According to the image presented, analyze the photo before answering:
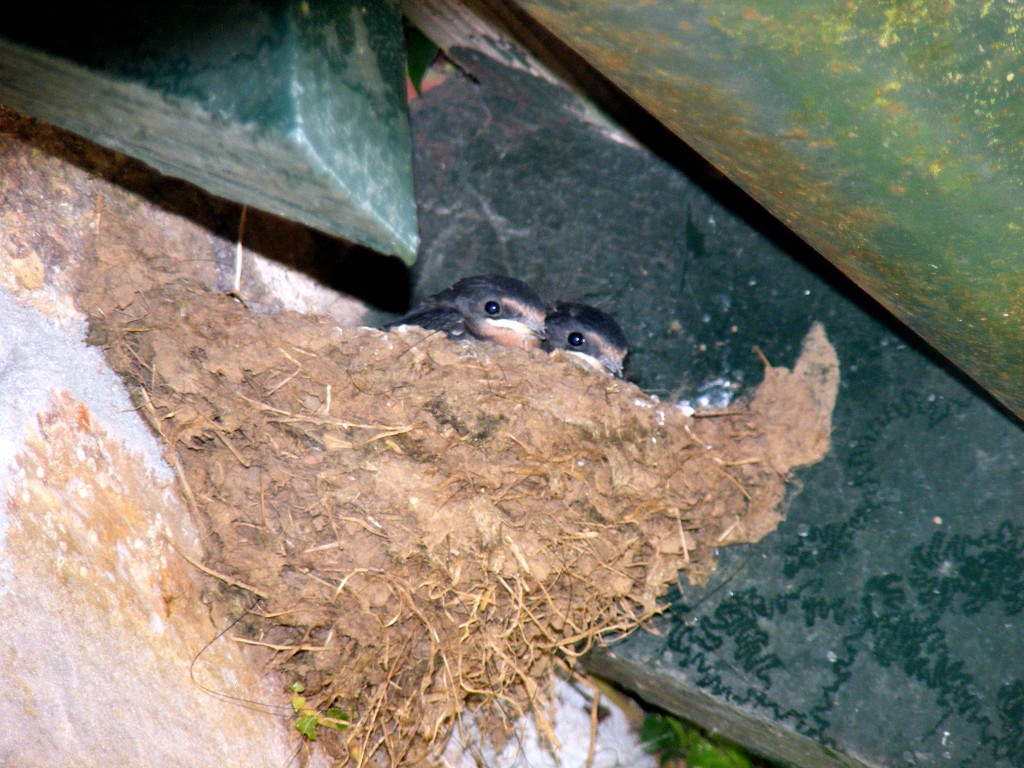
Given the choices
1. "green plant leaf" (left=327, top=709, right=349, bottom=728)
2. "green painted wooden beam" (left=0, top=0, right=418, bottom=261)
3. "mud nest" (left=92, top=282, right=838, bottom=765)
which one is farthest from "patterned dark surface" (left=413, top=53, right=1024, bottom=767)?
"green painted wooden beam" (left=0, top=0, right=418, bottom=261)

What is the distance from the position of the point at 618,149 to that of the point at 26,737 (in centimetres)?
270

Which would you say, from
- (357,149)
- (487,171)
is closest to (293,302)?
(487,171)

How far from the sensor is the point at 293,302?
3.73m

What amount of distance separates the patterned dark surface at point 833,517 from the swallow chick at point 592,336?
0.08 meters

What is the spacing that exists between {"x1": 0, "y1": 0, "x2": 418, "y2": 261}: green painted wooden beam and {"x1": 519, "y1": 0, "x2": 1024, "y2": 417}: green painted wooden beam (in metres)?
0.35

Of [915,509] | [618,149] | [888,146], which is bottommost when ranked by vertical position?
[915,509]

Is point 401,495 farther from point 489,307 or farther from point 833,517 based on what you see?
point 833,517

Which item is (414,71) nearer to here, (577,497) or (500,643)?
(577,497)

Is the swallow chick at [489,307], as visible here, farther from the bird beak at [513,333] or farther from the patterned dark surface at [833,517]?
the patterned dark surface at [833,517]

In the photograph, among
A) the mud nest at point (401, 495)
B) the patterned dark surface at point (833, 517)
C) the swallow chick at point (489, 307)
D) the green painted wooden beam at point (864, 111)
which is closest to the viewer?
the green painted wooden beam at point (864, 111)

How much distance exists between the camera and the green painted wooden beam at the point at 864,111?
1.89 meters

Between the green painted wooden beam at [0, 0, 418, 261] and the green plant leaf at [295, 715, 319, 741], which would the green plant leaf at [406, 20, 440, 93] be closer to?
the green painted wooden beam at [0, 0, 418, 261]

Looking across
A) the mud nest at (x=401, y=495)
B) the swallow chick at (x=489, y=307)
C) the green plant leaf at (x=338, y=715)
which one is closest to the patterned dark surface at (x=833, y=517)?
the swallow chick at (x=489, y=307)

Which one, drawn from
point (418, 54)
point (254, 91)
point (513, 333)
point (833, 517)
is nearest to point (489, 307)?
point (513, 333)
